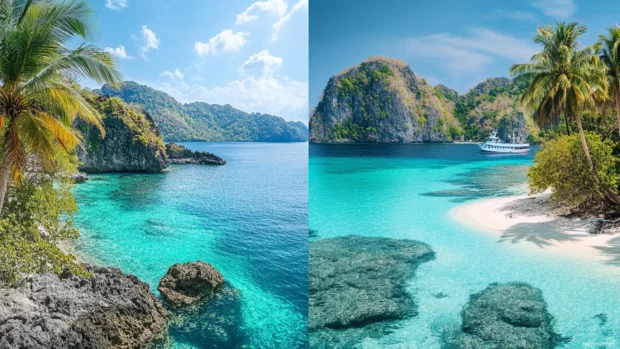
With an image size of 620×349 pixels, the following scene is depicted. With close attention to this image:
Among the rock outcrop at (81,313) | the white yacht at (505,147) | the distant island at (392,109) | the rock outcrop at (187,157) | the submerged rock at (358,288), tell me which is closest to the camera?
the rock outcrop at (81,313)

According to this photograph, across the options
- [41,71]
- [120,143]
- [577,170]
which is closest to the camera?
[41,71]

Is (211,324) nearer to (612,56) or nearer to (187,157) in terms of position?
(612,56)

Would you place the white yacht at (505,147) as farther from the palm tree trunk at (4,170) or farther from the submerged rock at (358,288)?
the palm tree trunk at (4,170)

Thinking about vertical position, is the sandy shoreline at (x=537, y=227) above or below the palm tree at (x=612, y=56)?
below

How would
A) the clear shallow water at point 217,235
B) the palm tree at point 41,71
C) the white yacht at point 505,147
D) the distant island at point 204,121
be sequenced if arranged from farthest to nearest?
the white yacht at point 505,147 → the distant island at point 204,121 → the clear shallow water at point 217,235 → the palm tree at point 41,71

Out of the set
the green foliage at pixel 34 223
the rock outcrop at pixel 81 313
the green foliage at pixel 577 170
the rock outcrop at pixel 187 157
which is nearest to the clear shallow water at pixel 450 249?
the green foliage at pixel 577 170

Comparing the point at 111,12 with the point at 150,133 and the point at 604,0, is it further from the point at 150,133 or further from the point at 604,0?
the point at 604,0

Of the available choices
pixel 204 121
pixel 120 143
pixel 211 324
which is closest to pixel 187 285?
pixel 211 324
